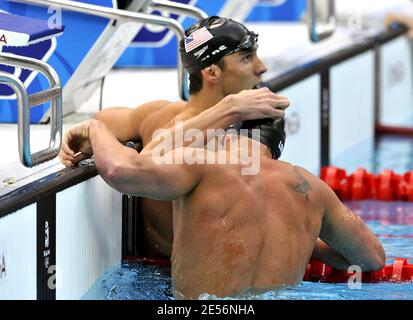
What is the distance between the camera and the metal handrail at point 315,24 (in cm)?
737

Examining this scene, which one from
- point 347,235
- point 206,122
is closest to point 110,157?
point 206,122

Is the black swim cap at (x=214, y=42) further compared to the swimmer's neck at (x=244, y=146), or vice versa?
the black swim cap at (x=214, y=42)

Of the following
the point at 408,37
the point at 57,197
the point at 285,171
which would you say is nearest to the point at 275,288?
the point at 285,171

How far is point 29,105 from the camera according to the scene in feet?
14.1

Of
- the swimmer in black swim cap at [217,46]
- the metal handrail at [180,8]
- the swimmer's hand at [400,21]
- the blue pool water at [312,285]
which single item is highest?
the swimmer's hand at [400,21]

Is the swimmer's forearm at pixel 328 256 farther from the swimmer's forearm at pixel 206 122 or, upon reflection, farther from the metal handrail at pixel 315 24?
the metal handrail at pixel 315 24

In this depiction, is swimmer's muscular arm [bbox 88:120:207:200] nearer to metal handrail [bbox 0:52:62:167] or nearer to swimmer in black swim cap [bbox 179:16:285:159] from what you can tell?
metal handrail [bbox 0:52:62:167]

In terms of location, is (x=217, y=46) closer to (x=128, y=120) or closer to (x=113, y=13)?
(x=128, y=120)

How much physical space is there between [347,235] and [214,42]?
826 mm
